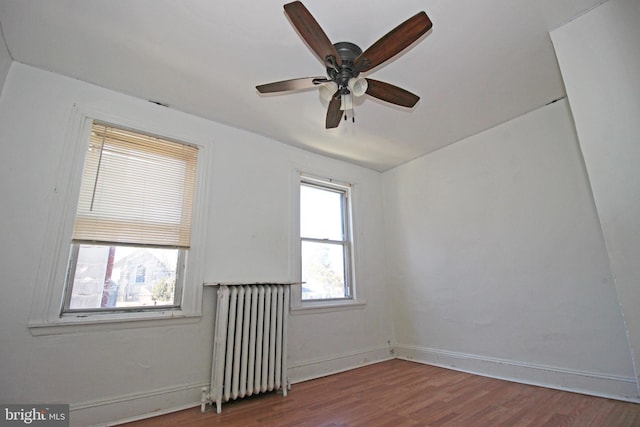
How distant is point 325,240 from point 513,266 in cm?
207

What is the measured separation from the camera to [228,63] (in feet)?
7.30

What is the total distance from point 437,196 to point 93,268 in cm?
370

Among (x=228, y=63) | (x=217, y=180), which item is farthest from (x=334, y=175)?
(x=228, y=63)

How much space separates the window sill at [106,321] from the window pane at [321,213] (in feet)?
5.17

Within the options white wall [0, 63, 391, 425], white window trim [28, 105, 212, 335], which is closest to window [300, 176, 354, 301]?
white wall [0, 63, 391, 425]

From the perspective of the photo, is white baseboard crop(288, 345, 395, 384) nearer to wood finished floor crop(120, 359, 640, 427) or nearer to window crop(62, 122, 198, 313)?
wood finished floor crop(120, 359, 640, 427)

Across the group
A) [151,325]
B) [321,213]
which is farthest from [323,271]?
[151,325]

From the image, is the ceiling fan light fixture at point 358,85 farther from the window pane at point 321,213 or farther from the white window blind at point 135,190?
the window pane at point 321,213

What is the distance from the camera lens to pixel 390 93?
2.06 metres

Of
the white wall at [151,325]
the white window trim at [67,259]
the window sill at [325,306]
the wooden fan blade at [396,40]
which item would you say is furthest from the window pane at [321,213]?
the wooden fan blade at [396,40]

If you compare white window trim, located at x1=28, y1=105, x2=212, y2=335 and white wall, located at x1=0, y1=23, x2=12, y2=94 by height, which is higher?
white wall, located at x1=0, y1=23, x2=12, y2=94

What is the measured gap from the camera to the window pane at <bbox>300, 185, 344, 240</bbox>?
3.62 metres

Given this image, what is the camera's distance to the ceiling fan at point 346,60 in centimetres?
148

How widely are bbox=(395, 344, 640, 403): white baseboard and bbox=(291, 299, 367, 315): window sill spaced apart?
3.11 ft
